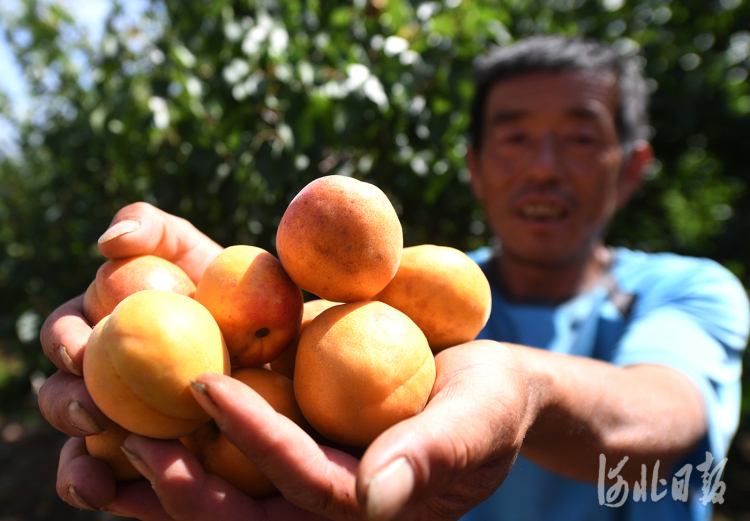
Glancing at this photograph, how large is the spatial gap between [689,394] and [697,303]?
0.67m

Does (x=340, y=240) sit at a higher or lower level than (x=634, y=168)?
higher

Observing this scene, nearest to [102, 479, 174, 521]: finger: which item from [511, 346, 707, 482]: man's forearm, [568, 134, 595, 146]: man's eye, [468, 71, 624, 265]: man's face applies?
[511, 346, 707, 482]: man's forearm

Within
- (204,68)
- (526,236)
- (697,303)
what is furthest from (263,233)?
(697,303)

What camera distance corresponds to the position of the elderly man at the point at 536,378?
3.35 ft

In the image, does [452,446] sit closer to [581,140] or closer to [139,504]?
[139,504]

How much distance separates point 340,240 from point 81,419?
764mm

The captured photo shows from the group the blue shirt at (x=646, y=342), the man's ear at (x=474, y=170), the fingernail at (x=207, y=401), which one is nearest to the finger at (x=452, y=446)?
the fingernail at (x=207, y=401)

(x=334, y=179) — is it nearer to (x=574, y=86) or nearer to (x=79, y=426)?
(x=79, y=426)

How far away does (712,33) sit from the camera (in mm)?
4449

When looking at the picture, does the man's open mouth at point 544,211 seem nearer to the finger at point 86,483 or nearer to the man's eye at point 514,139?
the man's eye at point 514,139

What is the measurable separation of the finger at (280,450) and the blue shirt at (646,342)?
4.21ft

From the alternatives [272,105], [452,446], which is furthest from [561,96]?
[452,446]

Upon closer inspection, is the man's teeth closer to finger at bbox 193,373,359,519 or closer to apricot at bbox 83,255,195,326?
apricot at bbox 83,255,195,326

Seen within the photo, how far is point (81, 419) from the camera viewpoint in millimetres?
1153
